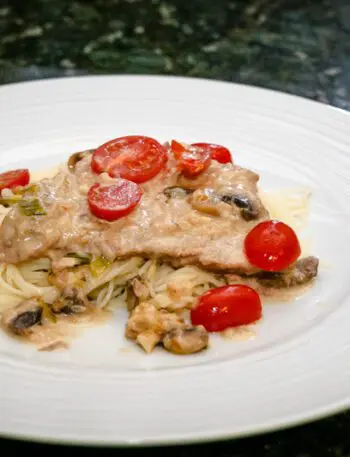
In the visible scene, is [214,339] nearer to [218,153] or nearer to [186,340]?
[186,340]

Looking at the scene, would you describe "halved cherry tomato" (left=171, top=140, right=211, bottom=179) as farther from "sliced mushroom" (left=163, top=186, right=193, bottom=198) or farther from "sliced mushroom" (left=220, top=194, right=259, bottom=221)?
"sliced mushroom" (left=220, top=194, right=259, bottom=221)

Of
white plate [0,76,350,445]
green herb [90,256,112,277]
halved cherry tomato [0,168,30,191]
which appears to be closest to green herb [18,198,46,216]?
green herb [90,256,112,277]

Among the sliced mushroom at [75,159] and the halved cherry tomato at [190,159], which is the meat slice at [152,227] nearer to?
the halved cherry tomato at [190,159]

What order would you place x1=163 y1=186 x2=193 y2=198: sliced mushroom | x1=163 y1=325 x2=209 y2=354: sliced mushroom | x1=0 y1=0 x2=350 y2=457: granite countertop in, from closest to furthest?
1. x1=163 y1=325 x2=209 y2=354: sliced mushroom
2. x1=163 y1=186 x2=193 y2=198: sliced mushroom
3. x1=0 y1=0 x2=350 y2=457: granite countertop

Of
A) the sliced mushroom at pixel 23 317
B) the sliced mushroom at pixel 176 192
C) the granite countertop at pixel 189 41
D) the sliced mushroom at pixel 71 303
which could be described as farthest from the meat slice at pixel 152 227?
the granite countertop at pixel 189 41

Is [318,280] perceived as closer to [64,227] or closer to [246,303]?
[246,303]

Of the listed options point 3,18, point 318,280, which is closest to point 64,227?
point 318,280
